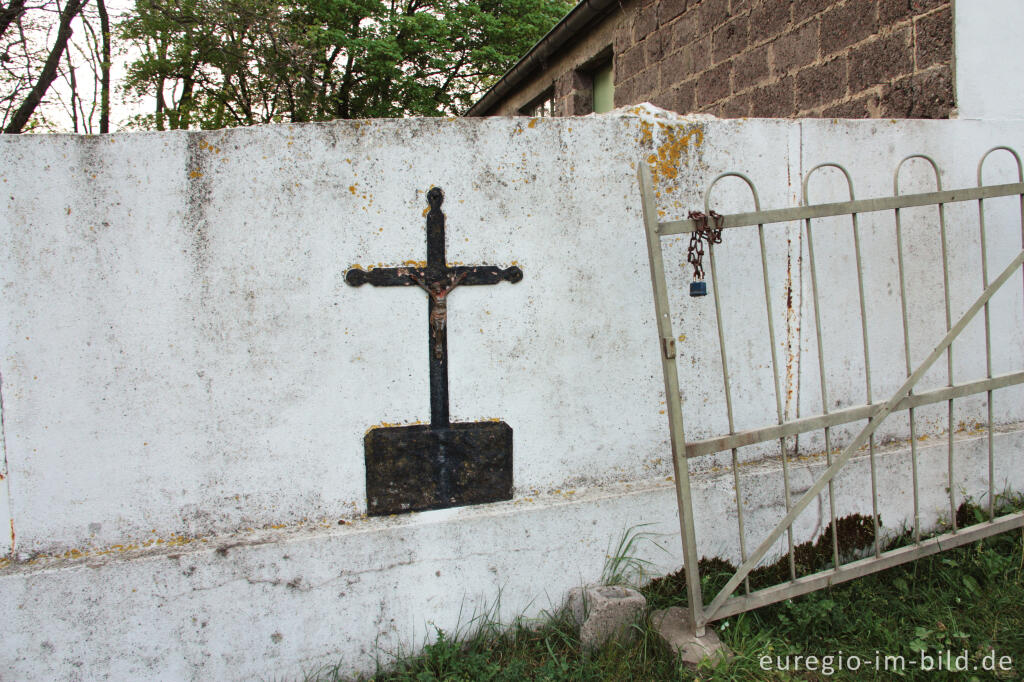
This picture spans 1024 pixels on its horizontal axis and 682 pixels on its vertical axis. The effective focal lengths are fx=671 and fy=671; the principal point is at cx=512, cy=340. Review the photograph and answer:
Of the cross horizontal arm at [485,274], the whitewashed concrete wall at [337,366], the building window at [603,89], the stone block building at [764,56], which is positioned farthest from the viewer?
the building window at [603,89]

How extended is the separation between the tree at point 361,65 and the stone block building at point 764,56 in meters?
4.67

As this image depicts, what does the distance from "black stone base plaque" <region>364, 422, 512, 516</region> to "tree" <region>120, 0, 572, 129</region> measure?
27.4 feet

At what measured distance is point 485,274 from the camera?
2447 mm

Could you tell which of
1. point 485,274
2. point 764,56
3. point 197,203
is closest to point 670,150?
point 485,274

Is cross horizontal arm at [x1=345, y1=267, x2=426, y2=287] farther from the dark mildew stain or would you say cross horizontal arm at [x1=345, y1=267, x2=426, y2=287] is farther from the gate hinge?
the gate hinge

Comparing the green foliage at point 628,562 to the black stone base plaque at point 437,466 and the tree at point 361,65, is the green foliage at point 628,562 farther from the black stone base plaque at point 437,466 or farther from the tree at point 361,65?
the tree at point 361,65

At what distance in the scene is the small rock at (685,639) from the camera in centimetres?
219

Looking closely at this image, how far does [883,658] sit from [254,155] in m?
2.73

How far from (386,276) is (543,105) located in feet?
20.8

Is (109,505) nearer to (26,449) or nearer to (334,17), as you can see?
(26,449)

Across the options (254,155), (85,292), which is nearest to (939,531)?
(254,155)

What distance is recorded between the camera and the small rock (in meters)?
2.19

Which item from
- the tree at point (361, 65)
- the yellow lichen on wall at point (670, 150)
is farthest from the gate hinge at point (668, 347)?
the tree at point (361, 65)

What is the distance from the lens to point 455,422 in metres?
2.46
